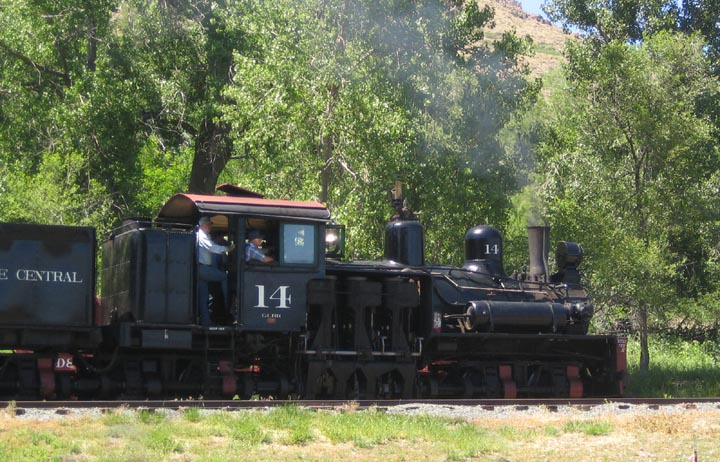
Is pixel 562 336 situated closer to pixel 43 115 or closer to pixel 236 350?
pixel 236 350

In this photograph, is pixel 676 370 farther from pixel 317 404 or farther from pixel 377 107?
pixel 317 404

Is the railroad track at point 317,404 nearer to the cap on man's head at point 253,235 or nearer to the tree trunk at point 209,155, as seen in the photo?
the cap on man's head at point 253,235

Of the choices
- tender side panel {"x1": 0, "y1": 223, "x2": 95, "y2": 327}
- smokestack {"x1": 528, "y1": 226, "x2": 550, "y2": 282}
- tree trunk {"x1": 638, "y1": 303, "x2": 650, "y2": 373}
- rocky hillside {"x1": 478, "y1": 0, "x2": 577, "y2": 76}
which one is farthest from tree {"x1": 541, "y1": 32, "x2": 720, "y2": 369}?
rocky hillside {"x1": 478, "y1": 0, "x2": 577, "y2": 76}

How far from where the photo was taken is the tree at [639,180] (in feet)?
77.6

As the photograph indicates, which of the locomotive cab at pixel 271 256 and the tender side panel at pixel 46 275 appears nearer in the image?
the tender side panel at pixel 46 275

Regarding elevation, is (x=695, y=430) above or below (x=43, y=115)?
below

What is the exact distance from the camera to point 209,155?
33.8 m

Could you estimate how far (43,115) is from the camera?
102 ft

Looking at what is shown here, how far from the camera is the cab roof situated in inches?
585

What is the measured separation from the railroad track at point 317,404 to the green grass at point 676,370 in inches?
238

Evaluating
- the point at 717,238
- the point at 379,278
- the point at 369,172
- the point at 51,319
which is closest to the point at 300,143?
the point at 369,172

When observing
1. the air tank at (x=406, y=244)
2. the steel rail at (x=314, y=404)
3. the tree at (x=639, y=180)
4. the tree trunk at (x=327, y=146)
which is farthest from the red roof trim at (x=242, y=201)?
the tree at (x=639, y=180)

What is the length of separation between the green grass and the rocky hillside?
124 metres

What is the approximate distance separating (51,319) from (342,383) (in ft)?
14.7
